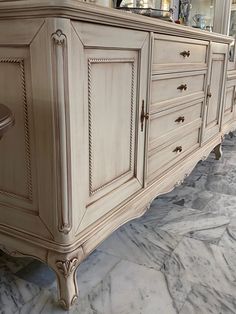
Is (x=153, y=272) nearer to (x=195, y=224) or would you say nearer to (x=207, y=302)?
(x=207, y=302)

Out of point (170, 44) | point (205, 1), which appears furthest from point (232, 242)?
point (205, 1)

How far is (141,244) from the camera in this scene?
1510mm

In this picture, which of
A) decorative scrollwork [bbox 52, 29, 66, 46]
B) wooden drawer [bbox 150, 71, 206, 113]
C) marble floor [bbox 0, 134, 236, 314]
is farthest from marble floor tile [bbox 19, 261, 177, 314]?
decorative scrollwork [bbox 52, 29, 66, 46]

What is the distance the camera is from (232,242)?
154 centimetres

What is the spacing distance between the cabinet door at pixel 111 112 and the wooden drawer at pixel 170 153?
6.1 inches

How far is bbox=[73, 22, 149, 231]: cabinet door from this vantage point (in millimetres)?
1029

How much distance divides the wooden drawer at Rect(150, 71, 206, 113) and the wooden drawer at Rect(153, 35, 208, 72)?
0.20 feet

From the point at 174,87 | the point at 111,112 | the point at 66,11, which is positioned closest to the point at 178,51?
the point at 174,87

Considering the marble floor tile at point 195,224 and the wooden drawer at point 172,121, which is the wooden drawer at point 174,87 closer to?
the wooden drawer at point 172,121

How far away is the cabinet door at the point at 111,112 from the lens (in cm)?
103

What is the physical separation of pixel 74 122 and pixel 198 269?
77 centimetres

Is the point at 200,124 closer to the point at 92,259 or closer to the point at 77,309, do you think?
the point at 92,259

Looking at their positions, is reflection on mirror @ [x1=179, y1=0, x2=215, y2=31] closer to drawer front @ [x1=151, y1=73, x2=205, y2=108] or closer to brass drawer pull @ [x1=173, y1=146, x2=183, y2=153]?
drawer front @ [x1=151, y1=73, x2=205, y2=108]

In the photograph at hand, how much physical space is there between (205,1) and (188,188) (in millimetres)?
1617
